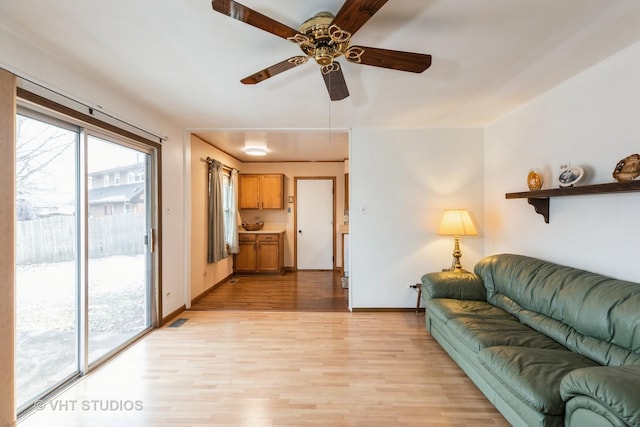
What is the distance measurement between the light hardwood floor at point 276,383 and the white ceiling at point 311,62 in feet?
7.46

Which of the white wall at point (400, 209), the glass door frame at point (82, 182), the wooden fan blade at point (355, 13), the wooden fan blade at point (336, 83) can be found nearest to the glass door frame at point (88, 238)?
the glass door frame at point (82, 182)

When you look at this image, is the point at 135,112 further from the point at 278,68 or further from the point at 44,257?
the point at 278,68

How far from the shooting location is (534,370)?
5.09 feet

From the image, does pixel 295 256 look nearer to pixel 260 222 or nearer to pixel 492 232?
pixel 260 222

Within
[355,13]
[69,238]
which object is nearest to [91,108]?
Answer: [69,238]

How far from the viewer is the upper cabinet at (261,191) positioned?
5980 mm

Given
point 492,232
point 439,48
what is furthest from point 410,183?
point 439,48

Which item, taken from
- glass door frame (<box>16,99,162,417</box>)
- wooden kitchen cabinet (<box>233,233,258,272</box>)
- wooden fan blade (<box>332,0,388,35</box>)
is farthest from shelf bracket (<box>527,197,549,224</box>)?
wooden kitchen cabinet (<box>233,233,258,272</box>)

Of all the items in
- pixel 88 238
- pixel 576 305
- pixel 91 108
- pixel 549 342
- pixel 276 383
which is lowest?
pixel 276 383

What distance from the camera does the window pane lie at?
1.82 metres

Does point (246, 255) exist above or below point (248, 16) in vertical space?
below

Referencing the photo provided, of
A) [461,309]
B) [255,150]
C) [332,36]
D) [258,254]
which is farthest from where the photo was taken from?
[258,254]

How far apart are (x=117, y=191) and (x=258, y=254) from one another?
3347 mm

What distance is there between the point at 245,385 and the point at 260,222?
13.8ft
